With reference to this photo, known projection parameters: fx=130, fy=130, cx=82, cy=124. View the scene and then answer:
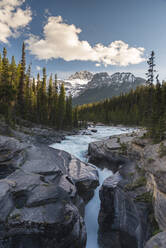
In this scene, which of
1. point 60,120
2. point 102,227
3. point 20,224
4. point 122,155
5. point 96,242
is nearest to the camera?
point 20,224

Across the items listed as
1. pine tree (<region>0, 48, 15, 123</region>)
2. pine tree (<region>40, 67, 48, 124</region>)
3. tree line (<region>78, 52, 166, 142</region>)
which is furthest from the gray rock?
pine tree (<region>40, 67, 48, 124</region>)

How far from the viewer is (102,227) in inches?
359

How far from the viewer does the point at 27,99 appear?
3922 cm

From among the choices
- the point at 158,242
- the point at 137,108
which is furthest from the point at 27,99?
the point at 137,108

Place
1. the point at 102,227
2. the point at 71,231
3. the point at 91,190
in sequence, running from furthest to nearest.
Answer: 1. the point at 91,190
2. the point at 102,227
3. the point at 71,231

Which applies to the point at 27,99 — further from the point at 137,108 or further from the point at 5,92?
the point at 137,108

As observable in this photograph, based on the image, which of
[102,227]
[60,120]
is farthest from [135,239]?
[60,120]

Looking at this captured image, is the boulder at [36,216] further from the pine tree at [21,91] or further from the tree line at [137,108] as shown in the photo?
the pine tree at [21,91]

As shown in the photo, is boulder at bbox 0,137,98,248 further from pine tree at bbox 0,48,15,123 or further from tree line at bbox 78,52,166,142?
pine tree at bbox 0,48,15,123

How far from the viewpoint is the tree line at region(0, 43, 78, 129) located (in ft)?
91.8

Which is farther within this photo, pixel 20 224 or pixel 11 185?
pixel 11 185

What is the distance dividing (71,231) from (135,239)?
400 cm

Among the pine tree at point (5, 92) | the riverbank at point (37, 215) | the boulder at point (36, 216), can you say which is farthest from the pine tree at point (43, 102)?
the boulder at point (36, 216)

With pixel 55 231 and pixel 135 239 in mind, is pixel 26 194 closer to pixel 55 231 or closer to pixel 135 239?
pixel 55 231
